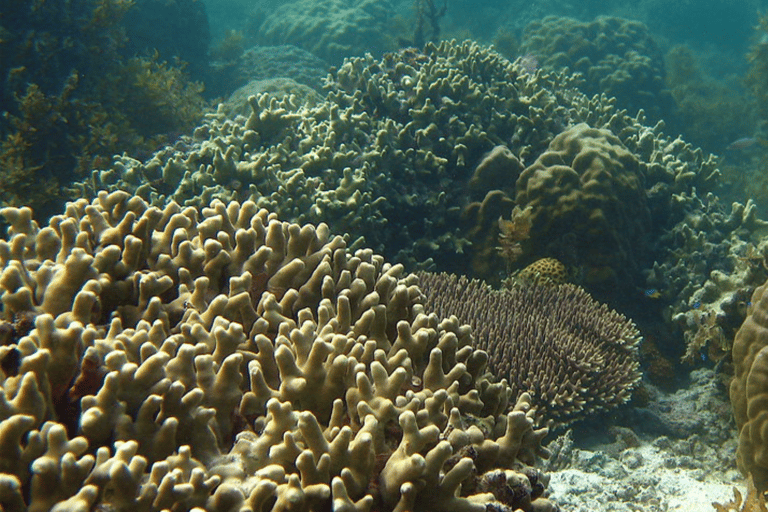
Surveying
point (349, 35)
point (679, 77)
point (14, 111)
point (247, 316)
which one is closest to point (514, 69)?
point (247, 316)

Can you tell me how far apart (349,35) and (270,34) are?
15.8ft

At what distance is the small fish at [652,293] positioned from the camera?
6.23 meters

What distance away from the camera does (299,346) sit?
6.87 feet

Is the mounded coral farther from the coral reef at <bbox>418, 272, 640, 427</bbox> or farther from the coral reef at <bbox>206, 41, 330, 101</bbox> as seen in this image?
the coral reef at <bbox>206, 41, 330, 101</bbox>

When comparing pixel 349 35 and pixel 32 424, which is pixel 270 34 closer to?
pixel 349 35

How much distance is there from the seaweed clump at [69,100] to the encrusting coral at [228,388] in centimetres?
587

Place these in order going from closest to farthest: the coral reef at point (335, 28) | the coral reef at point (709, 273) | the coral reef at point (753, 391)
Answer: the coral reef at point (753, 391) < the coral reef at point (709, 273) < the coral reef at point (335, 28)

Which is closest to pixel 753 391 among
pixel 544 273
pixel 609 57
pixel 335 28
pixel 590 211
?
pixel 544 273

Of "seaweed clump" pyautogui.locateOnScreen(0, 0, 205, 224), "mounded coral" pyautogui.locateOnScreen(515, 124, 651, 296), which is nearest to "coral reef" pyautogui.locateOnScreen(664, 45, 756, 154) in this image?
"mounded coral" pyautogui.locateOnScreen(515, 124, 651, 296)

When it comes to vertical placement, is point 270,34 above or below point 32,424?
above

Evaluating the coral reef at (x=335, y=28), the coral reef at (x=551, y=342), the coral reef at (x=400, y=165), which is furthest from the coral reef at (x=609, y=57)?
the coral reef at (x=551, y=342)

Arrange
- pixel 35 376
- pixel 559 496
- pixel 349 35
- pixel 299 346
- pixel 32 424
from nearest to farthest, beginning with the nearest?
pixel 32 424, pixel 35 376, pixel 299 346, pixel 559 496, pixel 349 35

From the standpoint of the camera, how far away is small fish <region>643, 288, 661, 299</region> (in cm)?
623

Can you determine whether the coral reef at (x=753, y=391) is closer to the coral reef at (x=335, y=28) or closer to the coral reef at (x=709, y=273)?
the coral reef at (x=709, y=273)
